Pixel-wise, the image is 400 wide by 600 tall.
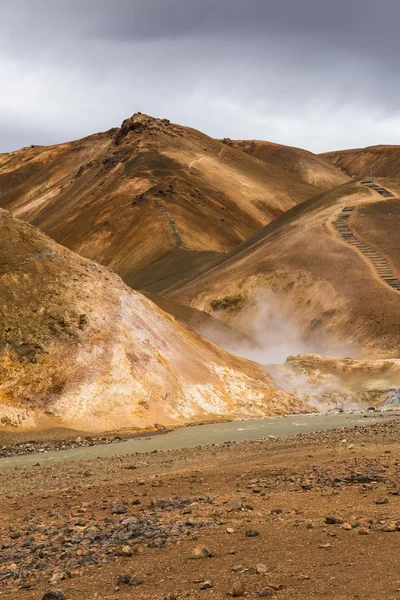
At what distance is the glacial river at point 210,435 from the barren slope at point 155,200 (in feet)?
180

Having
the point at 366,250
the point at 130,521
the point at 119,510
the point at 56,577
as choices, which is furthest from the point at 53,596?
the point at 366,250

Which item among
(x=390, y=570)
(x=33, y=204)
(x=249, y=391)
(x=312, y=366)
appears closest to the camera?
(x=390, y=570)

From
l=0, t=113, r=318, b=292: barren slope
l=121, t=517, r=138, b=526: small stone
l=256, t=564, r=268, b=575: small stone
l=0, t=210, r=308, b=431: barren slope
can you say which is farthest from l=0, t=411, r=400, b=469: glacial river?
l=0, t=113, r=318, b=292: barren slope

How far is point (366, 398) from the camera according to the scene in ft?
125

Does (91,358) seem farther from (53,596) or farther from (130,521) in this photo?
(53,596)

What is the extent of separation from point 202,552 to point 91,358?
20.9 meters

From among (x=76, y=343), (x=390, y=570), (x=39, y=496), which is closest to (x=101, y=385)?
(x=76, y=343)

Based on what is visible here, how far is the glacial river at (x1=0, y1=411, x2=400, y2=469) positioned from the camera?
22.6 m

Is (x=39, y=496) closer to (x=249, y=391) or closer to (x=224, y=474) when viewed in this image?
(x=224, y=474)

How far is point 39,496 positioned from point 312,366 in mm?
28497

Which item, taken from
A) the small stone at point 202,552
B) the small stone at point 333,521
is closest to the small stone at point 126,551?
the small stone at point 202,552

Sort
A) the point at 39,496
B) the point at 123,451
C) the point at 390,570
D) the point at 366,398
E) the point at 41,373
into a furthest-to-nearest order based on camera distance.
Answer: the point at 366,398
the point at 41,373
the point at 123,451
the point at 39,496
the point at 390,570

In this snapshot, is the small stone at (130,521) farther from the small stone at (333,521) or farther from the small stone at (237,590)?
the small stone at (237,590)

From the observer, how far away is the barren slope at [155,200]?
97.6 meters
